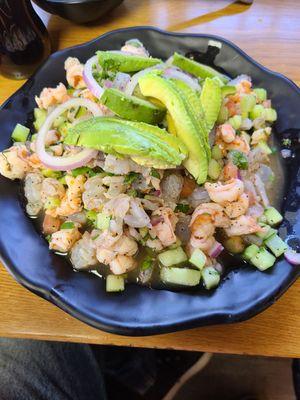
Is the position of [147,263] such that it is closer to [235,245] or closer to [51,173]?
[235,245]

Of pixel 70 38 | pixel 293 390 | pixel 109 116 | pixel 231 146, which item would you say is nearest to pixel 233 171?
pixel 231 146

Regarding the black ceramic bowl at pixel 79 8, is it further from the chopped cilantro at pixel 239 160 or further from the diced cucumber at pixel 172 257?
the diced cucumber at pixel 172 257

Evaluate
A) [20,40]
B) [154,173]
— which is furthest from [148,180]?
[20,40]

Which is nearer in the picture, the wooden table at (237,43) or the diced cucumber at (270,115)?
the wooden table at (237,43)

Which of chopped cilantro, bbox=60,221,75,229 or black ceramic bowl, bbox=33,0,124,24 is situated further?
black ceramic bowl, bbox=33,0,124,24

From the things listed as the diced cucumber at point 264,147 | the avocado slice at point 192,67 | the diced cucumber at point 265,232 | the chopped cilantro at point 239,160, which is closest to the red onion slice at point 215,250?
the diced cucumber at point 265,232

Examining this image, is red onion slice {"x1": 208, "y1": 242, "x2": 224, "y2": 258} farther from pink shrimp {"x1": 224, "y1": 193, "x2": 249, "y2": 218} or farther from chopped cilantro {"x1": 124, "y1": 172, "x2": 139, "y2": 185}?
chopped cilantro {"x1": 124, "y1": 172, "x2": 139, "y2": 185}

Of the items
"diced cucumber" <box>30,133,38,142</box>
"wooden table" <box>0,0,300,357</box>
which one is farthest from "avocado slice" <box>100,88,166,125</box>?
"wooden table" <box>0,0,300,357</box>
